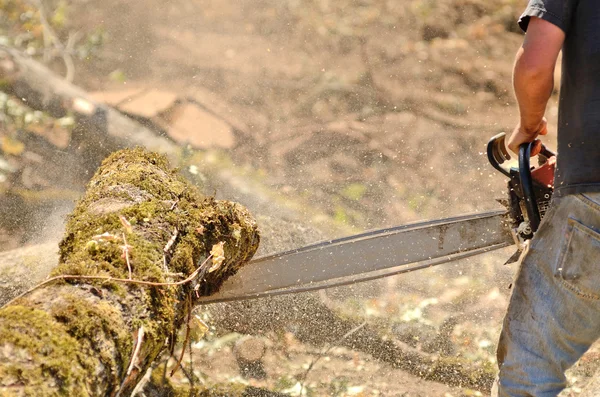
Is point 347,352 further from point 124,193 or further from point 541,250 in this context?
point 124,193

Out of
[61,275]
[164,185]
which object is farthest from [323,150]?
[61,275]

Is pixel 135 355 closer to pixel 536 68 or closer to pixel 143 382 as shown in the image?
pixel 143 382

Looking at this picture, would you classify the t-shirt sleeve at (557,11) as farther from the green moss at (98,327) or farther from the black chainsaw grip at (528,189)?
the green moss at (98,327)

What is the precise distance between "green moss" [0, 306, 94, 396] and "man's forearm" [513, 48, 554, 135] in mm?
1670

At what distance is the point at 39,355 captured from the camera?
148cm

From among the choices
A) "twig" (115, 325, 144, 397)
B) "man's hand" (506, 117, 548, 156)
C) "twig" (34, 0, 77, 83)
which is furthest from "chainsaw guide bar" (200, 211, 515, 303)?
"twig" (34, 0, 77, 83)

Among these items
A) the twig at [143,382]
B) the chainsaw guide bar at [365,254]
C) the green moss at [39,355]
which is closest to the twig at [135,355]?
the green moss at [39,355]

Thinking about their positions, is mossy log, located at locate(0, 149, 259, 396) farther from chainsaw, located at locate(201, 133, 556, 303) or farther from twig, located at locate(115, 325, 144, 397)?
chainsaw, located at locate(201, 133, 556, 303)

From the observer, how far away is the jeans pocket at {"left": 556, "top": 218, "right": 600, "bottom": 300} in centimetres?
210

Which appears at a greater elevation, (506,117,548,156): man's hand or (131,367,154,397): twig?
(506,117,548,156): man's hand

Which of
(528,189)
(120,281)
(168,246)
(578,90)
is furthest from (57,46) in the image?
(578,90)

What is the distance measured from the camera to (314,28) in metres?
6.42

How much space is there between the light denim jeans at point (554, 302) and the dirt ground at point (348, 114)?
842mm

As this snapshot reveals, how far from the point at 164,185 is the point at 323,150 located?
2.65 meters
